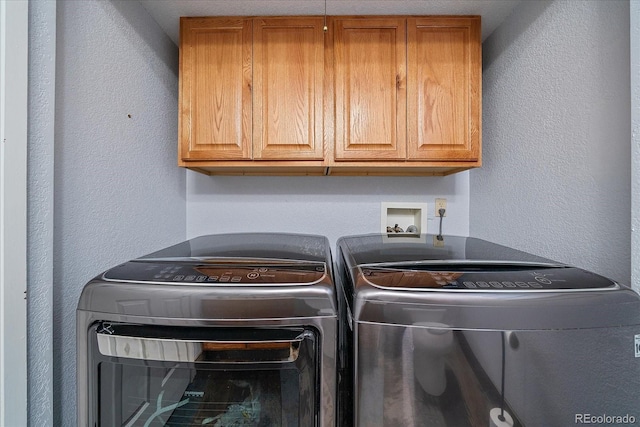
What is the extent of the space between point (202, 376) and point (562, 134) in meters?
1.20

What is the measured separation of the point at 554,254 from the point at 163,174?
4.94 ft

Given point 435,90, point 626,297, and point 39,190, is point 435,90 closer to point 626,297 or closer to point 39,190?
point 626,297

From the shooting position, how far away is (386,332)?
0.53 metres

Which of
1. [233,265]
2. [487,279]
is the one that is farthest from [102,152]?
[487,279]

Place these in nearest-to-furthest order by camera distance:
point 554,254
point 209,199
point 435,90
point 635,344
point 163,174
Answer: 1. point 635,344
2. point 554,254
3. point 435,90
4. point 163,174
5. point 209,199

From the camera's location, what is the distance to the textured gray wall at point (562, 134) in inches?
29.2

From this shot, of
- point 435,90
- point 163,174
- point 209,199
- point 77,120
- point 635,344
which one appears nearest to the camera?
point 635,344

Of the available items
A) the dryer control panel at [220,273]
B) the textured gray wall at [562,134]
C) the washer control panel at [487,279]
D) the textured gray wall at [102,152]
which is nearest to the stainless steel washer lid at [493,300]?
the washer control panel at [487,279]

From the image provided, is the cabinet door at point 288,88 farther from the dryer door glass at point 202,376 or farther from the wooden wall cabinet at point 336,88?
the dryer door glass at point 202,376

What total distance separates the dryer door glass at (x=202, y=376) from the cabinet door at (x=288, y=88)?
764mm

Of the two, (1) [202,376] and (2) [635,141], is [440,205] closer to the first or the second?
(2) [635,141]

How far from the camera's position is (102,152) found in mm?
898

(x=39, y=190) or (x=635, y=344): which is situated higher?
(x=39, y=190)

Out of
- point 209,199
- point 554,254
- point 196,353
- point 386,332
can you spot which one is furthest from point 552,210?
point 209,199
